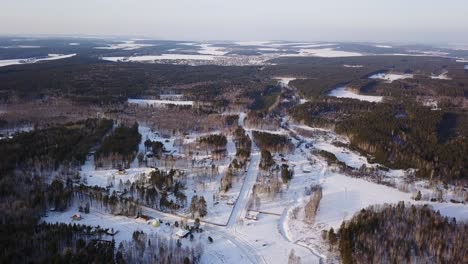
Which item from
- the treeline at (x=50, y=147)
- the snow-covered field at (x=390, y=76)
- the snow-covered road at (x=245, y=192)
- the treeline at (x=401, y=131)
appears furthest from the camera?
the snow-covered field at (x=390, y=76)

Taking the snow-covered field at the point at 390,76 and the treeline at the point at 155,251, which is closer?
the treeline at the point at 155,251

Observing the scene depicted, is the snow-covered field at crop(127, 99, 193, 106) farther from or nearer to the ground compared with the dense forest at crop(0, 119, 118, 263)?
farther from the ground

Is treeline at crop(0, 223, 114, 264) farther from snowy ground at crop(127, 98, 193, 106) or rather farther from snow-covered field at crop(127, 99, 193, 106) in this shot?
snowy ground at crop(127, 98, 193, 106)

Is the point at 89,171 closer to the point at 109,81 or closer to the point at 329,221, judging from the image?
the point at 329,221

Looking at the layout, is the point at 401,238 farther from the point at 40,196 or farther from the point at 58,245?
the point at 40,196

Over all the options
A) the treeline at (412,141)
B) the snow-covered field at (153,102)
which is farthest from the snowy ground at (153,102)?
the treeline at (412,141)

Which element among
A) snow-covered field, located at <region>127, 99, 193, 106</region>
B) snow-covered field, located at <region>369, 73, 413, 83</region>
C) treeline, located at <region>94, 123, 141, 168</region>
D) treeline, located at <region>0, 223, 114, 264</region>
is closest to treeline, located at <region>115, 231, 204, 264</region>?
treeline, located at <region>0, 223, 114, 264</region>

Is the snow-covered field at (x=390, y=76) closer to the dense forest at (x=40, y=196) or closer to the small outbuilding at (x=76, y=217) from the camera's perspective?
the dense forest at (x=40, y=196)
